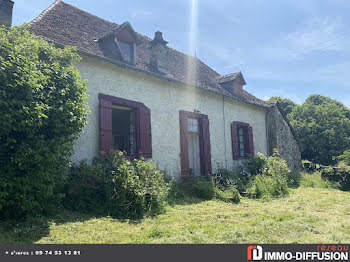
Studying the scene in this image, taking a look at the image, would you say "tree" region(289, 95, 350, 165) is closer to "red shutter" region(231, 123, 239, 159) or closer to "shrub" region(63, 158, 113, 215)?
"red shutter" region(231, 123, 239, 159)

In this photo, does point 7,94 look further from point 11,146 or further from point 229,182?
point 229,182

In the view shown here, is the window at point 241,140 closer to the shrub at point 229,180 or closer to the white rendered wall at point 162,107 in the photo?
the white rendered wall at point 162,107

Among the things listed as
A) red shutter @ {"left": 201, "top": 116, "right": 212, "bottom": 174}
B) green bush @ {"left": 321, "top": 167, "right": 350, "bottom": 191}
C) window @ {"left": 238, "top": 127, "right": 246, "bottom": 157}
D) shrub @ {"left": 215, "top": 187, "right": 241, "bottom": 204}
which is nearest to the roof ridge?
red shutter @ {"left": 201, "top": 116, "right": 212, "bottom": 174}

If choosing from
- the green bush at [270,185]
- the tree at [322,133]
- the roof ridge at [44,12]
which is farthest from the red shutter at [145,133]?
the tree at [322,133]

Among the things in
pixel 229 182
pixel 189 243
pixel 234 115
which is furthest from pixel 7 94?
pixel 234 115

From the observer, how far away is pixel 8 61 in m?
4.19

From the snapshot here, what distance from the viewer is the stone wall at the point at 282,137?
13484 millimetres

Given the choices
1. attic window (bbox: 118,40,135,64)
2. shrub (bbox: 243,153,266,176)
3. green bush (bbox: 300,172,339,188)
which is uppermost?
attic window (bbox: 118,40,135,64)

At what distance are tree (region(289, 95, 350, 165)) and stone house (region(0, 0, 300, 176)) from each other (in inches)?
295

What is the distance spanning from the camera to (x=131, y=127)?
8.28 m

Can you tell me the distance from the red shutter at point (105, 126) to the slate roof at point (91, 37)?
4.05 ft

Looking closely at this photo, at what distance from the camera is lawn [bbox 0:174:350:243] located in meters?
3.85

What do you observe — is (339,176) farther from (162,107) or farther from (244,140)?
(162,107)

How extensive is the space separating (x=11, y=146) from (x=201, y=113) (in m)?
7.00
